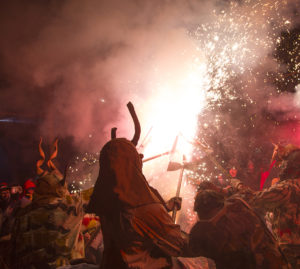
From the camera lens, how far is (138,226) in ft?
6.16

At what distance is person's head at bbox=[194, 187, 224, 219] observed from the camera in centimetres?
258

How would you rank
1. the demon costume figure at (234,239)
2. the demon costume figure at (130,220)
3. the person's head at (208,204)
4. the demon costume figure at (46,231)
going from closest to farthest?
the demon costume figure at (130,220) → the demon costume figure at (234,239) → the person's head at (208,204) → the demon costume figure at (46,231)

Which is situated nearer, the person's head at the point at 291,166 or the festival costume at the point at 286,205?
the festival costume at the point at 286,205

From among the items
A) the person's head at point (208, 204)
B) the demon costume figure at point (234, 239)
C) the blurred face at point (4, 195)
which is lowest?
the demon costume figure at point (234, 239)

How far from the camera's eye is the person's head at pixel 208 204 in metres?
2.58

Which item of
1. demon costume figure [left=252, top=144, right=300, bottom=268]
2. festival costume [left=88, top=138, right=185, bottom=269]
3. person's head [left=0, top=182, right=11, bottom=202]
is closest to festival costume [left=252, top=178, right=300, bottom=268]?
demon costume figure [left=252, top=144, right=300, bottom=268]

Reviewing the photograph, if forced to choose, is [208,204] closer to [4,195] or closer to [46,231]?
[46,231]

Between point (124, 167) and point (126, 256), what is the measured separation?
85 centimetres

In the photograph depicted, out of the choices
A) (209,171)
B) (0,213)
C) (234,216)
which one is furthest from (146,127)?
(234,216)

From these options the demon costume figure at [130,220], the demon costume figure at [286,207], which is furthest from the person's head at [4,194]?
the demon costume figure at [286,207]

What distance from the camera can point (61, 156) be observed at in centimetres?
1340

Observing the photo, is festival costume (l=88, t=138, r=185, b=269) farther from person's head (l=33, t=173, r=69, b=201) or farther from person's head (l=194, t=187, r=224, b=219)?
person's head (l=33, t=173, r=69, b=201)

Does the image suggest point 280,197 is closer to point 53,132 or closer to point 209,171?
point 209,171

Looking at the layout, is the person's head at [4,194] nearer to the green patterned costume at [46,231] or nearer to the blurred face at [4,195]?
the blurred face at [4,195]
